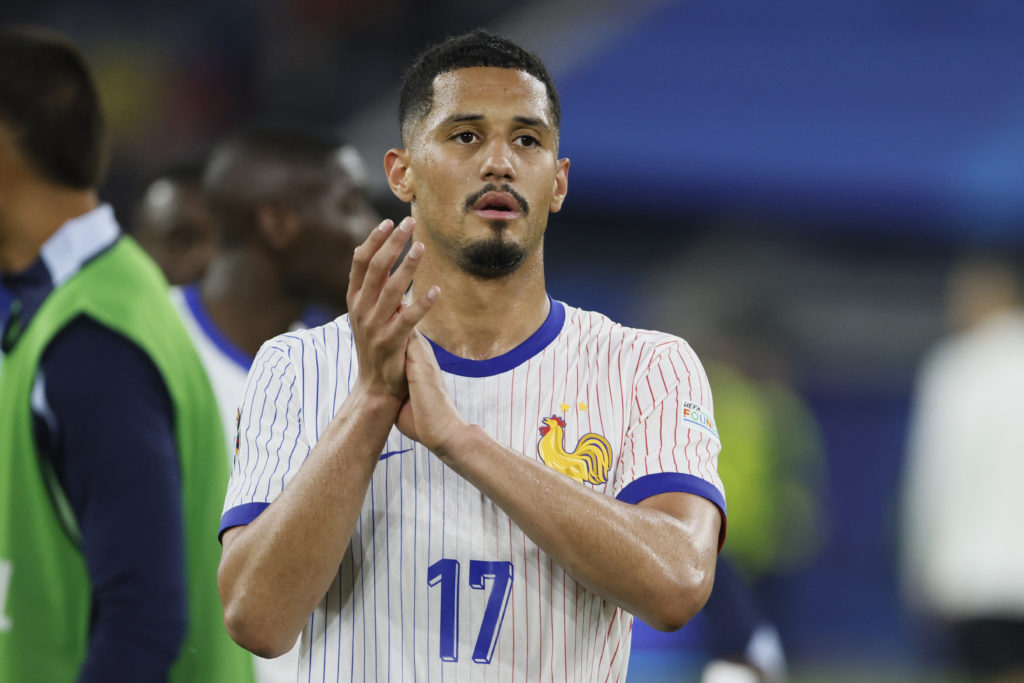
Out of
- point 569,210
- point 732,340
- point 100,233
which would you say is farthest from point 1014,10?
point 100,233

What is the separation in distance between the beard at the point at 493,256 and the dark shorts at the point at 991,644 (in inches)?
162

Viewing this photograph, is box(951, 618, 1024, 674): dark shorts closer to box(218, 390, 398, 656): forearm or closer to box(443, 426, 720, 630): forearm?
box(443, 426, 720, 630): forearm

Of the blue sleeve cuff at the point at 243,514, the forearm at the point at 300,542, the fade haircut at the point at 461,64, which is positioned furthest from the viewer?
the fade haircut at the point at 461,64

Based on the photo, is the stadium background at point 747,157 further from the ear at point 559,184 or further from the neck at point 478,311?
the neck at point 478,311

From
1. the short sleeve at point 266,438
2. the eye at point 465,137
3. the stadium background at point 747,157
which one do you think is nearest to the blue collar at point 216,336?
the short sleeve at point 266,438

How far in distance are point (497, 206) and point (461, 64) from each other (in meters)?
0.36

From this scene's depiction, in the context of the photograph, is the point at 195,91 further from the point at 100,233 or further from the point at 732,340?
the point at 100,233

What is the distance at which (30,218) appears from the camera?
349 centimetres

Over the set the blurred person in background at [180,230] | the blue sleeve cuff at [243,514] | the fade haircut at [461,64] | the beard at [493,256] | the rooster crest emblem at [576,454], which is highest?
the blurred person in background at [180,230]

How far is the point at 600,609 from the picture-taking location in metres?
2.67

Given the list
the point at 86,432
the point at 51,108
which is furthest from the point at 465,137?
the point at 51,108

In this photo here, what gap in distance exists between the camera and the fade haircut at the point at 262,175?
15.3ft

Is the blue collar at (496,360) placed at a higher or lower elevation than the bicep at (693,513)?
higher

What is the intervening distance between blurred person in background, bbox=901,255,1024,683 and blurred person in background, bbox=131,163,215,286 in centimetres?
361
